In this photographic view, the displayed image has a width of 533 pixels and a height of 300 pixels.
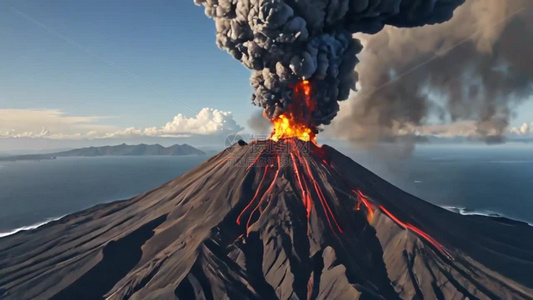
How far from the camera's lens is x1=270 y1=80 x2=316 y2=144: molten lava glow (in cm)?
3694

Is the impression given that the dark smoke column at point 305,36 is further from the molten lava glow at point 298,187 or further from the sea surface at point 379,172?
the sea surface at point 379,172

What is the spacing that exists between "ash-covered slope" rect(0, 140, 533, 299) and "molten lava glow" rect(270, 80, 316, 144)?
1144mm

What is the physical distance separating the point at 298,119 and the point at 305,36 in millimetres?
7484

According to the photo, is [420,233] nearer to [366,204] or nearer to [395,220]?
[395,220]

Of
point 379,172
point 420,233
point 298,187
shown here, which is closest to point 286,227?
point 298,187

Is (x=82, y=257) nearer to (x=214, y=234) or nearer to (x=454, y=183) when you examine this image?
(x=214, y=234)

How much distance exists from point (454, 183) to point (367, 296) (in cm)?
11529

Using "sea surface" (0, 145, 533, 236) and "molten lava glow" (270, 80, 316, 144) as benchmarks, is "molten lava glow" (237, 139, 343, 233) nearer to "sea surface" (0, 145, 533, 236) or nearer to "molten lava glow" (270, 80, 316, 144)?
"molten lava glow" (270, 80, 316, 144)

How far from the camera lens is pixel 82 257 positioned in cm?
3086

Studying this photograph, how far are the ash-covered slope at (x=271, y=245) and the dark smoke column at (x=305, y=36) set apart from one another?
512cm

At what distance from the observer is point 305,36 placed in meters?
33.6

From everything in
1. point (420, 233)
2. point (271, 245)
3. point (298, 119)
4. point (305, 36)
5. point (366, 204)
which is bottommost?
point (271, 245)

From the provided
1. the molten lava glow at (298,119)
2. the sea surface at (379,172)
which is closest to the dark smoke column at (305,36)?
the molten lava glow at (298,119)

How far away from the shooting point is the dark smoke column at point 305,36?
3322 centimetres
